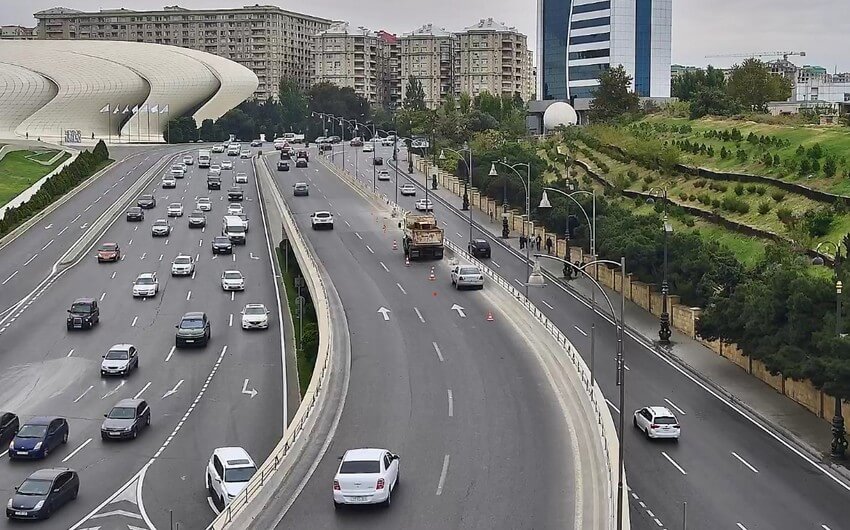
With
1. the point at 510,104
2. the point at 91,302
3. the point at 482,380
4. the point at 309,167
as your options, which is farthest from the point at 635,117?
the point at 482,380

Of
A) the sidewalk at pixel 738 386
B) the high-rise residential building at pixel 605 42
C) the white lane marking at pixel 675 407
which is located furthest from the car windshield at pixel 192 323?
the high-rise residential building at pixel 605 42

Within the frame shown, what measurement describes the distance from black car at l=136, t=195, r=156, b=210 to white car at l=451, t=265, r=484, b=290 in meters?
37.1

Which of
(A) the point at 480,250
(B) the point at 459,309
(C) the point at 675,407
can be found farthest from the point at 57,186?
(C) the point at 675,407

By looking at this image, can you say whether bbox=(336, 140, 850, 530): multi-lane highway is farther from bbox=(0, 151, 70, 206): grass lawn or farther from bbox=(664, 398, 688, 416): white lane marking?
bbox=(0, 151, 70, 206): grass lawn

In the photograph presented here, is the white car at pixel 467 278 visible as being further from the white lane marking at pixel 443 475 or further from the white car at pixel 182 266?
the white lane marking at pixel 443 475

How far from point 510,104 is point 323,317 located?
366 feet

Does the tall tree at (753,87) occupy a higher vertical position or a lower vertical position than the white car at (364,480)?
higher

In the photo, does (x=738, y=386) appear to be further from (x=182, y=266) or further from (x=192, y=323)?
(x=182, y=266)

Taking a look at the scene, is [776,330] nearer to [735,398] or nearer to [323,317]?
[735,398]

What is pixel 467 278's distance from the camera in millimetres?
52062

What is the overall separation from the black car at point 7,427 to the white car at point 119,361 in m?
6.36

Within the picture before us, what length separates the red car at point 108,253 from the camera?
209 ft

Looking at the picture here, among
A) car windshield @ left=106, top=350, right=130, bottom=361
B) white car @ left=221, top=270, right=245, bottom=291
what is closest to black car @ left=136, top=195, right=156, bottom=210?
white car @ left=221, top=270, right=245, bottom=291

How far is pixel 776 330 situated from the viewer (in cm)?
3947
